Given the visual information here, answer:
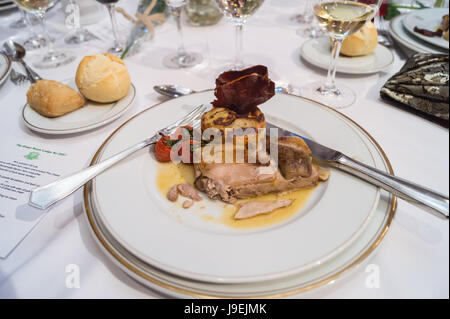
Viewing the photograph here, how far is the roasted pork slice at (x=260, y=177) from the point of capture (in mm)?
850

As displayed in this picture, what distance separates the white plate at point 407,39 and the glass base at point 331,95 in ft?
1.19

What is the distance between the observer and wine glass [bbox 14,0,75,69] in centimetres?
150

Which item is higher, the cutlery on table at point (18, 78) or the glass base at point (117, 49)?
the glass base at point (117, 49)

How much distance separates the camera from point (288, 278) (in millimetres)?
627

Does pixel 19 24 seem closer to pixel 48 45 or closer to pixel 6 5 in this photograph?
pixel 6 5

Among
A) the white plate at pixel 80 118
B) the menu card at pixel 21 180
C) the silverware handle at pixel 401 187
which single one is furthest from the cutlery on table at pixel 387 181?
the menu card at pixel 21 180

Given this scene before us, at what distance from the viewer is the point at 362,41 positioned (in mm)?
1377

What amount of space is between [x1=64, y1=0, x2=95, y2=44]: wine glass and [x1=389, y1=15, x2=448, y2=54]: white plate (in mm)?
1702

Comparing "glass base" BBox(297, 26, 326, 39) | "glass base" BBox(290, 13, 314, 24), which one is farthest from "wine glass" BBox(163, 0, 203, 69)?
"glass base" BBox(290, 13, 314, 24)

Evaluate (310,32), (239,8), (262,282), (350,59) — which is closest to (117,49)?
(239,8)

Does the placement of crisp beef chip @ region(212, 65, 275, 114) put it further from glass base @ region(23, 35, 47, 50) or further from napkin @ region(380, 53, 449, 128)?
glass base @ region(23, 35, 47, 50)

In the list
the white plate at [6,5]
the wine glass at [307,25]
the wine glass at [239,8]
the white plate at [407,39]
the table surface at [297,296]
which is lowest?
the table surface at [297,296]

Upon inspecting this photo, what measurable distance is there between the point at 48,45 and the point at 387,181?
177 centimetres

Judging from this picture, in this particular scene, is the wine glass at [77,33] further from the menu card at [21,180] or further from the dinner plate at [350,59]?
the dinner plate at [350,59]
